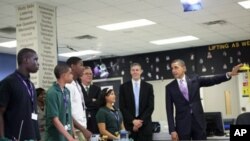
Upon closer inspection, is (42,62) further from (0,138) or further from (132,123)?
(0,138)

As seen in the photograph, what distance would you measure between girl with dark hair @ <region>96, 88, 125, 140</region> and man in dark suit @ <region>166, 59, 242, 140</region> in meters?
0.74

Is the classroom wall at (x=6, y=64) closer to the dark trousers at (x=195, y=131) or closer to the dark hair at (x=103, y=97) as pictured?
the dark hair at (x=103, y=97)

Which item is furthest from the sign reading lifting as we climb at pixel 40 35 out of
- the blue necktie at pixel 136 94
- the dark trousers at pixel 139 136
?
the dark trousers at pixel 139 136

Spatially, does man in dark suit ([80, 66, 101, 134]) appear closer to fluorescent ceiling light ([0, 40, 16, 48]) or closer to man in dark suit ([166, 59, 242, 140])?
man in dark suit ([166, 59, 242, 140])

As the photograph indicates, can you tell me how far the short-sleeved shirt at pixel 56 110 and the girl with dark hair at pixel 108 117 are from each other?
42.5 inches

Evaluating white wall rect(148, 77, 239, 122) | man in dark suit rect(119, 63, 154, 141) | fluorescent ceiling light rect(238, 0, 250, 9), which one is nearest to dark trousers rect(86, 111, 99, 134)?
man in dark suit rect(119, 63, 154, 141)

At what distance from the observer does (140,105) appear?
4.91 meters

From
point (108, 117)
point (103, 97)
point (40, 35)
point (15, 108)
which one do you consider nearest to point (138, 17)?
point (40, 35)

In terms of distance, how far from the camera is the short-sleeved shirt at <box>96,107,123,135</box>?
16.1 ft

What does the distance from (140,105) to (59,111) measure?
143 centimetres

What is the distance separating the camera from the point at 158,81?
37.3ft

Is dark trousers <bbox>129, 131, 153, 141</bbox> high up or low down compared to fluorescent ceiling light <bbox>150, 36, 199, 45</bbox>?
down

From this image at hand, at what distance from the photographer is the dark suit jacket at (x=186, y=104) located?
4.50m

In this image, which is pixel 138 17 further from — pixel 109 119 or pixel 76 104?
pixel 76 104
